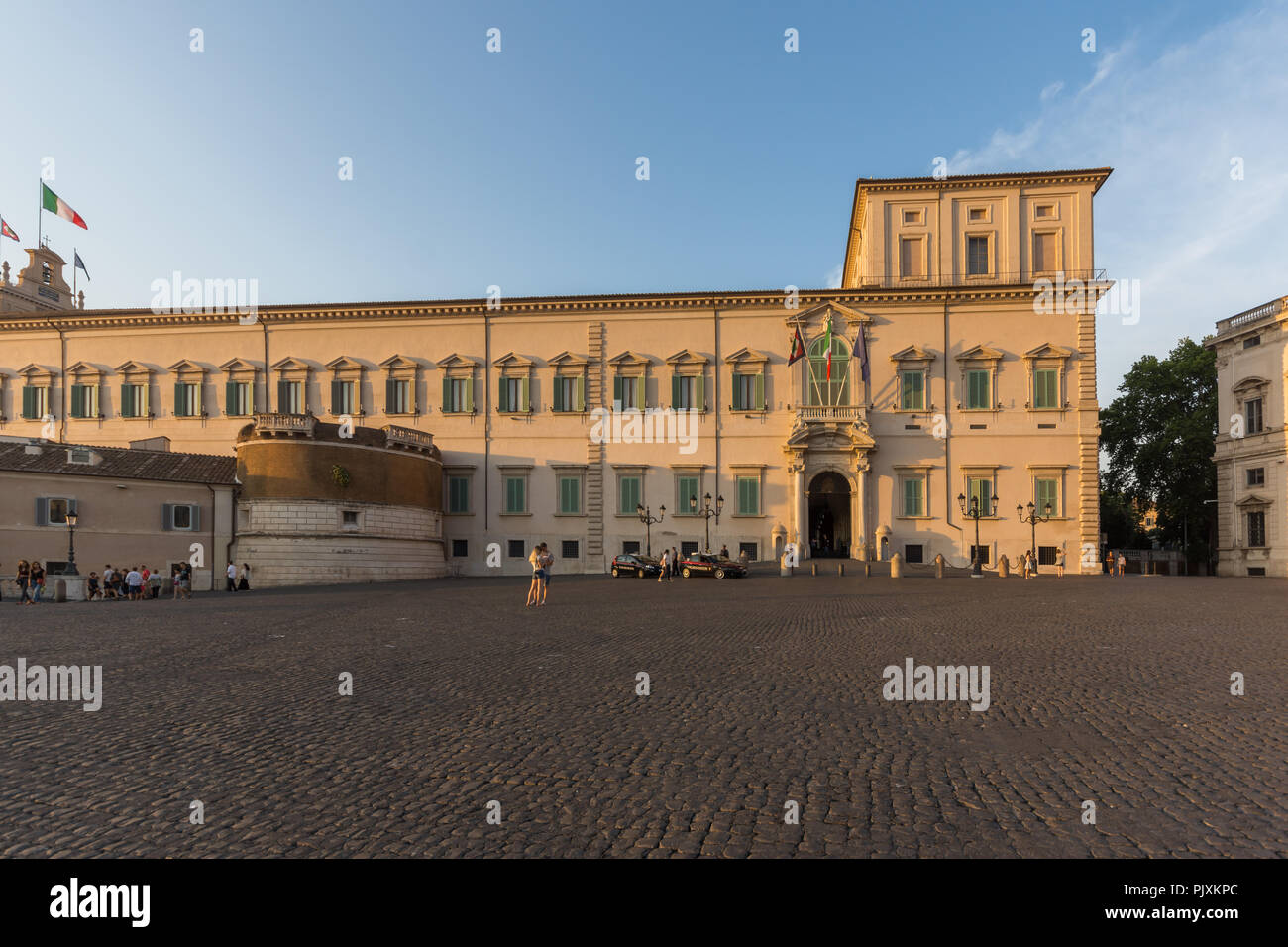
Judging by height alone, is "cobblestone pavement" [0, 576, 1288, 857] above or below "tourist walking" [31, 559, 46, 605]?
above

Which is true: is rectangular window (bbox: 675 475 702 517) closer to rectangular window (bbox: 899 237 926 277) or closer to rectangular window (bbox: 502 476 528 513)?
rectangular window (bbox: 502 476 528 513)

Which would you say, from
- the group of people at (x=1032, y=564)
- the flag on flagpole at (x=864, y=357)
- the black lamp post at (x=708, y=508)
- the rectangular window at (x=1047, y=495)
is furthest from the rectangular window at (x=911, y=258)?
the black lamp post at (x=708, y=508)

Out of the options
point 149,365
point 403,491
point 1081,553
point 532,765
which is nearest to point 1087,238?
point 1081,553

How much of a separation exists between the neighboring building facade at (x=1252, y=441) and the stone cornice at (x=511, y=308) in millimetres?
12431

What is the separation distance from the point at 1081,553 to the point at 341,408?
125 feet

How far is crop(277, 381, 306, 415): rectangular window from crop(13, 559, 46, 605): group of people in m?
16.3

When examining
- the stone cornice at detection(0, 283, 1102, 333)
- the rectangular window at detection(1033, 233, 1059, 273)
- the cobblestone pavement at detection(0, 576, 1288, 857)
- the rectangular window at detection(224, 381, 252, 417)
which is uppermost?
the rectangular window at detection(1033, 233, 1059, 273)

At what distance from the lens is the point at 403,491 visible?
Result: 3600 centimetres

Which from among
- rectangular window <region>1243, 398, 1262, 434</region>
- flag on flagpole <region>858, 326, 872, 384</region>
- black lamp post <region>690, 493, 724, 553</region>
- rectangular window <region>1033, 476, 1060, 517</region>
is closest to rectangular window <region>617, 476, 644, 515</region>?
black lamp post <region>690, 493, 724, 553</region>

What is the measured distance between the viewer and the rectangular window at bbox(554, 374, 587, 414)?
40.5m

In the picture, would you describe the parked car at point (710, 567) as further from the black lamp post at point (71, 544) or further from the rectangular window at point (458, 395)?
the black lamp post at point (71, 544)

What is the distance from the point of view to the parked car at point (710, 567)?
32656 mm

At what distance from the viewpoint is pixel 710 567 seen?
108 feet
